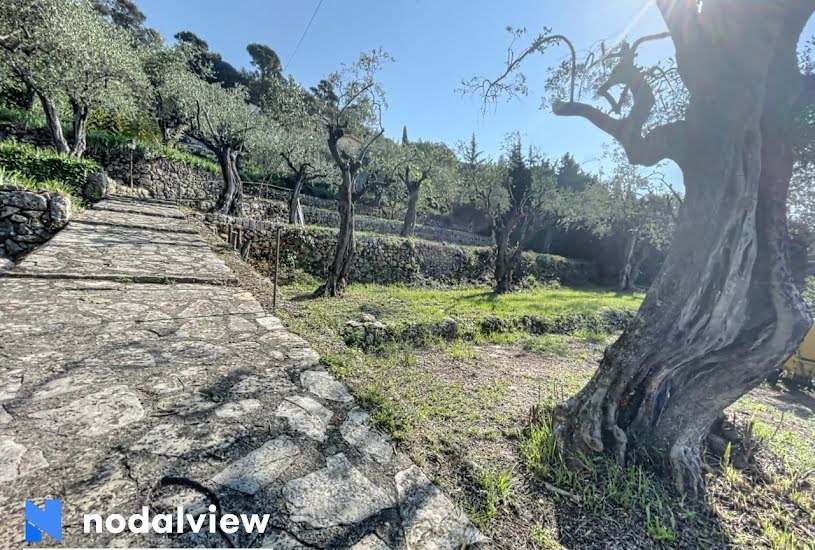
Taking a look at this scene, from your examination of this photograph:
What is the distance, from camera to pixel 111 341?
5.77 feet

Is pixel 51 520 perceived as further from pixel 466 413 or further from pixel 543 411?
pixel 543 411

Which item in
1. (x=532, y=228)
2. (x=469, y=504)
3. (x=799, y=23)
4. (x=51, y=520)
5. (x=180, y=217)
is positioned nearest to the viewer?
(x=51, y=520)

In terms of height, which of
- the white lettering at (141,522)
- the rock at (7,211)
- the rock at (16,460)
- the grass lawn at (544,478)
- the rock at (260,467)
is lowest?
the grass lawn at (544,478)

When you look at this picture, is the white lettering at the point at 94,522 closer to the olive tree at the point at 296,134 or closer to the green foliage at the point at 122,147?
the olive tree at the point at 296,134

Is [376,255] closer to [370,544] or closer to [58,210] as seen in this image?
[58,210]

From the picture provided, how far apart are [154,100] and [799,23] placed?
71.1 feet

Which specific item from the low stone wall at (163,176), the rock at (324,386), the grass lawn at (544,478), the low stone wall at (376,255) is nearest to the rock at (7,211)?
the low stone wall at (376,255)

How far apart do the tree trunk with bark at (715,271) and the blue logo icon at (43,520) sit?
2.25m

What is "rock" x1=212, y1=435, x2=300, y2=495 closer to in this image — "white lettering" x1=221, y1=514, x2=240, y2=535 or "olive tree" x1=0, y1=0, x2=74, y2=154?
"white lettering" x1=221, y1=514, x2=240, y2=535

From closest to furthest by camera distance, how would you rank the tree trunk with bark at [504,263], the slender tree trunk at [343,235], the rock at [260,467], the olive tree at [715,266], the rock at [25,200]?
1. the rock at [260,467]
2. the olive tree at [715,266]
3. the rock at [25,200]
4. the slender tree trunk at [343,235]
5. the tree trunk with bark at [504,263]

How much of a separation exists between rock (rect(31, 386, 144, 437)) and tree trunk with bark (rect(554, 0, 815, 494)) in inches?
88.3

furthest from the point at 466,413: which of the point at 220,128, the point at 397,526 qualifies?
the point at 220,128

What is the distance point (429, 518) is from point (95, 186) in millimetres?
10959

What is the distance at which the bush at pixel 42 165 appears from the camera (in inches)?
262
